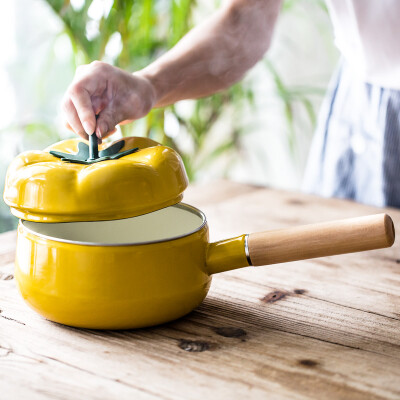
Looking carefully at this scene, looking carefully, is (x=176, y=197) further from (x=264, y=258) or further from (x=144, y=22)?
(x=144, y=22)

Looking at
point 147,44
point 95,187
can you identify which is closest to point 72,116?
point 95,187

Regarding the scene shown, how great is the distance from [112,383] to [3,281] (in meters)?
0.30

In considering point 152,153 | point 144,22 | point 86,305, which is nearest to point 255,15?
point 152,153

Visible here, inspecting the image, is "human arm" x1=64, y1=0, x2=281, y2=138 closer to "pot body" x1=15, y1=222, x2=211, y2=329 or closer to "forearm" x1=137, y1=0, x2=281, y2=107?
"forearm" x1=137, y1=0, x2=281, y2=107

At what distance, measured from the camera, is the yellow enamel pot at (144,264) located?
565 millimetres

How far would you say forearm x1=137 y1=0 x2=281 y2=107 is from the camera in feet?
3.04

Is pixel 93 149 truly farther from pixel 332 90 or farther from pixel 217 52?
pixel 332 90

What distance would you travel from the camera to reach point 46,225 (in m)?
0.66

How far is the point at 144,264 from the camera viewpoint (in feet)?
1.87

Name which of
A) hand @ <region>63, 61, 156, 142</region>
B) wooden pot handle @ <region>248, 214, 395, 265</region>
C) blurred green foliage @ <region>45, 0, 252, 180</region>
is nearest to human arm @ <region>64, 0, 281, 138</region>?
hand @ <region>63, 61, 156, 142</region>

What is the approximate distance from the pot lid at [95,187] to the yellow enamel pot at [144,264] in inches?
1.3

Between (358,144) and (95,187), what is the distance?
0.82m

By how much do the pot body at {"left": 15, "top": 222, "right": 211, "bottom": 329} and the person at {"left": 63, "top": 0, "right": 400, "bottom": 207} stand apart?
168 millimetres

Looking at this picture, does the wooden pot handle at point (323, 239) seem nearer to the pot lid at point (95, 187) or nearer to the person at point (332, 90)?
the pot lid at point (95, 187)
